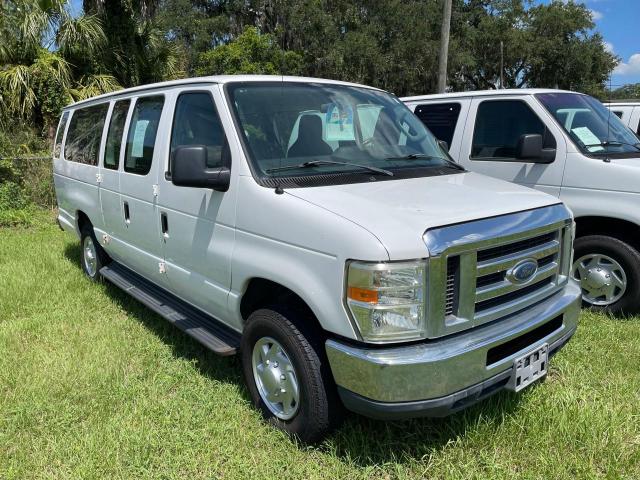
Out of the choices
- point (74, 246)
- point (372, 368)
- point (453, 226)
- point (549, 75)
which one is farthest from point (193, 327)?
point (549, 75)

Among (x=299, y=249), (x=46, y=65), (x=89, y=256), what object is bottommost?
(x=89, y=256)

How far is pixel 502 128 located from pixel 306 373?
3887 mm

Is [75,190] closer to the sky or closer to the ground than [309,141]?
closer to the ground

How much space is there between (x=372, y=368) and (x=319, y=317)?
377mm

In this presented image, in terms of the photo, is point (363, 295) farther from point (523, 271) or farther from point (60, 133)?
point (60, 133)

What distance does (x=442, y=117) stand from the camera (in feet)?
20.0

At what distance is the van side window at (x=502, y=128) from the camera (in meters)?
5.27

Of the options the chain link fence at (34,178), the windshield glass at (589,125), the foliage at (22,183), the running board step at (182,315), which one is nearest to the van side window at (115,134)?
the running board step at (182,315)

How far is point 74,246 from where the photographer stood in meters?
7.89

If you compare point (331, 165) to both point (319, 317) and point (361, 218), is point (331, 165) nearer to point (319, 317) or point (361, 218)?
point (361, 218)

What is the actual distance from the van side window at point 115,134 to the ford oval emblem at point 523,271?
3.57 m

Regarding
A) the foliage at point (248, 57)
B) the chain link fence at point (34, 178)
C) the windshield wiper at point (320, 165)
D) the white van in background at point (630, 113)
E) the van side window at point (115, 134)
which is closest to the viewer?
the windshield wiper at point (320, 165)

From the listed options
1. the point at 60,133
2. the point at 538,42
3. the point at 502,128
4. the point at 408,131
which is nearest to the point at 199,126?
the point at 408,131

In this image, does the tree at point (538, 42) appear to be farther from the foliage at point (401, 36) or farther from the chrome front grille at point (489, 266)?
the chrome front grille at point (489, 266)
